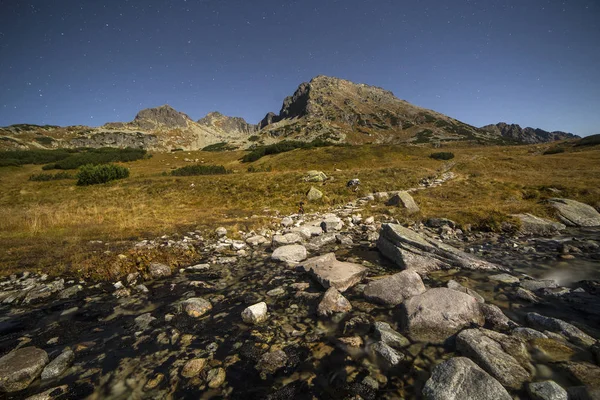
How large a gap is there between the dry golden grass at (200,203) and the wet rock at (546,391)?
11496 millimetres

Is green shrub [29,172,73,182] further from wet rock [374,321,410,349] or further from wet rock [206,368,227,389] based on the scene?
wet rock [374,321,410,349]

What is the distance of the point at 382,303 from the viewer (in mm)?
7164

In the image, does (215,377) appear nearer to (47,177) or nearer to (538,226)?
(538,226)

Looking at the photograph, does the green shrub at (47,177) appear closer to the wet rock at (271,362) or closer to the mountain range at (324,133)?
the wet rock at (271,362)

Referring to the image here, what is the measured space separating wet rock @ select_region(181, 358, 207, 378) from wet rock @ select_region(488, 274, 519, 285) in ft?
30.6

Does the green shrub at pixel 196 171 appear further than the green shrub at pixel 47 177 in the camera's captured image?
Yes

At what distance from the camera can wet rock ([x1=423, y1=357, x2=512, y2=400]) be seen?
150 inches

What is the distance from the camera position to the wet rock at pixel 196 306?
22.9ft

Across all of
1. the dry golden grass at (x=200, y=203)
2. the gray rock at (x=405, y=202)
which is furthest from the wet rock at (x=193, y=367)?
the gray rock at (x=405, y=202)

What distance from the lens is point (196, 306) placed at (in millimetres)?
7129

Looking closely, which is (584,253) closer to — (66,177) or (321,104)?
(66,177)

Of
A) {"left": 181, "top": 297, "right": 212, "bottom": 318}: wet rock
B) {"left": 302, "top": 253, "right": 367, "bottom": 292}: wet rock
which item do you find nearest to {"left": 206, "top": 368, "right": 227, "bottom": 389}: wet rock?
{"left": 181, "top": 297, "right": 212, "bottom": 318}: wet rock

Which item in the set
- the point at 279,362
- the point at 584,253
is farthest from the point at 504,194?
the point at 279,362

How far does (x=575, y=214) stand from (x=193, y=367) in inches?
892
